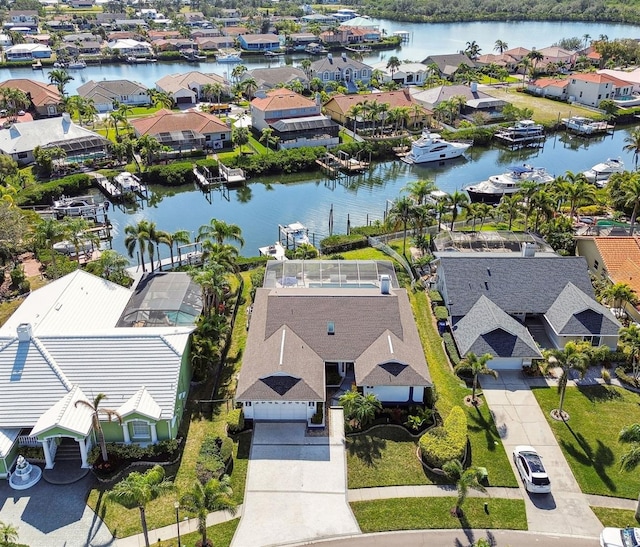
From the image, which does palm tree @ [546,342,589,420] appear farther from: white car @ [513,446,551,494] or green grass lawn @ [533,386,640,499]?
white car @ [513,446,551,494]

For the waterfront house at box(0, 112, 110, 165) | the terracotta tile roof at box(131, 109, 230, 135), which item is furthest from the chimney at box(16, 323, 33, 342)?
the terracotta tile roof at box(131, 109, 230, 135)

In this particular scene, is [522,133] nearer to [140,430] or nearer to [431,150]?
[431,150]

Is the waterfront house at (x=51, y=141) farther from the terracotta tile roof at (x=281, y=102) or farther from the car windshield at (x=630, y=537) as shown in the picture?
the car windshield at (x=630, y=537)

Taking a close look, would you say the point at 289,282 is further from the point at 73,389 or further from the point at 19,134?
the point at 19,134

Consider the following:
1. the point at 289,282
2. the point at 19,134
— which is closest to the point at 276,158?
the point at 19,134

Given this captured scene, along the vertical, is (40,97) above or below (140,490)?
below

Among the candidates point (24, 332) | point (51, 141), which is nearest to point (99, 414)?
point (24, 332)

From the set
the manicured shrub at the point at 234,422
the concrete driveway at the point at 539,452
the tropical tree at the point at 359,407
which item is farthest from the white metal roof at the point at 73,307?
the concrete driveway at the point at 539,452
